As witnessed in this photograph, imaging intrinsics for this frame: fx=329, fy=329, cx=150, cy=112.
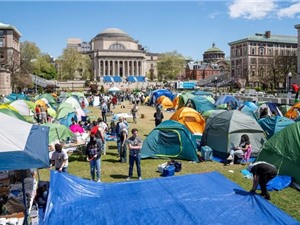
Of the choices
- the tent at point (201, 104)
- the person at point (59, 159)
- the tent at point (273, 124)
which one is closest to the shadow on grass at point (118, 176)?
the person at point (59, 159)

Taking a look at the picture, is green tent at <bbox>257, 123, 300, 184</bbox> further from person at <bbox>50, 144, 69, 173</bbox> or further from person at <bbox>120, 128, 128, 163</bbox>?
person at <bbox>50, 144, 69, 173</bbox>

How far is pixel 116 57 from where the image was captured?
10475 cm

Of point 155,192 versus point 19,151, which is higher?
point 19,151

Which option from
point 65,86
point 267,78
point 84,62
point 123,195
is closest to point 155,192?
point 123,195

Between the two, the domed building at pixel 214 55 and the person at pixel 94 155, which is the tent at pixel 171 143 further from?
the domed building at pixel 214 55

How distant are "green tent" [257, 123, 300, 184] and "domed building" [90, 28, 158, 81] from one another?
299 ft

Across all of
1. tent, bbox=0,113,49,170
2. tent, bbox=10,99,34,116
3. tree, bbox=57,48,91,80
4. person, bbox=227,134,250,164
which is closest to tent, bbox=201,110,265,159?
person, bbox=227,134,250,164

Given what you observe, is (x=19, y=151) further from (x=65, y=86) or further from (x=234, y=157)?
(x=65, y=86)

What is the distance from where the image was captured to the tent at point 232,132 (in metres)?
12.6

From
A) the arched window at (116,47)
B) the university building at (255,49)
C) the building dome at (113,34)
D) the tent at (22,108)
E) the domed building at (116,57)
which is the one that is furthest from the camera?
the building dome at (113,34)

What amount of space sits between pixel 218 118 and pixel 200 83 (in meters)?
83.5

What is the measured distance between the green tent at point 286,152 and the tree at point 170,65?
8990 centimetres

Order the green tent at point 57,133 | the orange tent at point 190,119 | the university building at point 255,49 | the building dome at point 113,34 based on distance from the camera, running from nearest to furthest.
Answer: the green tent at point 57,133, the orange tent at point 190,119, the university building at point 255,49, the building dome at point 113,34

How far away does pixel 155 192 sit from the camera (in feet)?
27.0
